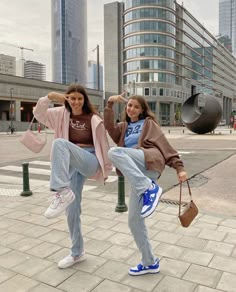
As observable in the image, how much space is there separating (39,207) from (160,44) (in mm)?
78768

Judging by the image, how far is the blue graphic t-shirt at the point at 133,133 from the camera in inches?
124

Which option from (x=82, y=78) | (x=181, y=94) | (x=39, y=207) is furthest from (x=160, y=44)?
(x=39, y=207)

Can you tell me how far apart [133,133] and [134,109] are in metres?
0.26

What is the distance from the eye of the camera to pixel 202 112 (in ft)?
97.1

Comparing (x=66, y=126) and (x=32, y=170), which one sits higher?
(x=66, y=126)

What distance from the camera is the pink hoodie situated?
→ 3.32 m

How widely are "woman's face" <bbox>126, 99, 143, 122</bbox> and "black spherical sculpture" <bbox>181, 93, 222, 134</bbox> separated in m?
27.5

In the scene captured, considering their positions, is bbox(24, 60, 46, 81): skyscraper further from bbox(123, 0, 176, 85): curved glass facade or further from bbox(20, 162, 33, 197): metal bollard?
bbox(20, 162, 33, 197): metal bollard

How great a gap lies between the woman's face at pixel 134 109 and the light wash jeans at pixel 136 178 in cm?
49

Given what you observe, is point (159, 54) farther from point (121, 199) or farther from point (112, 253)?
point (112, 253)

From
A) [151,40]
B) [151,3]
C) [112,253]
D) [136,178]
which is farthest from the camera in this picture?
[151,40]

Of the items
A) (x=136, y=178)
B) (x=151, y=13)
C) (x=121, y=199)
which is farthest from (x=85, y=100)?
(x=151, y=13)

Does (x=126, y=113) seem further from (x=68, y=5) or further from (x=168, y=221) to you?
(x=68, y=5)

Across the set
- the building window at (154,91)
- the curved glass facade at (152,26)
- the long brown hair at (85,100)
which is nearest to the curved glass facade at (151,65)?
the building window at (154,91)
